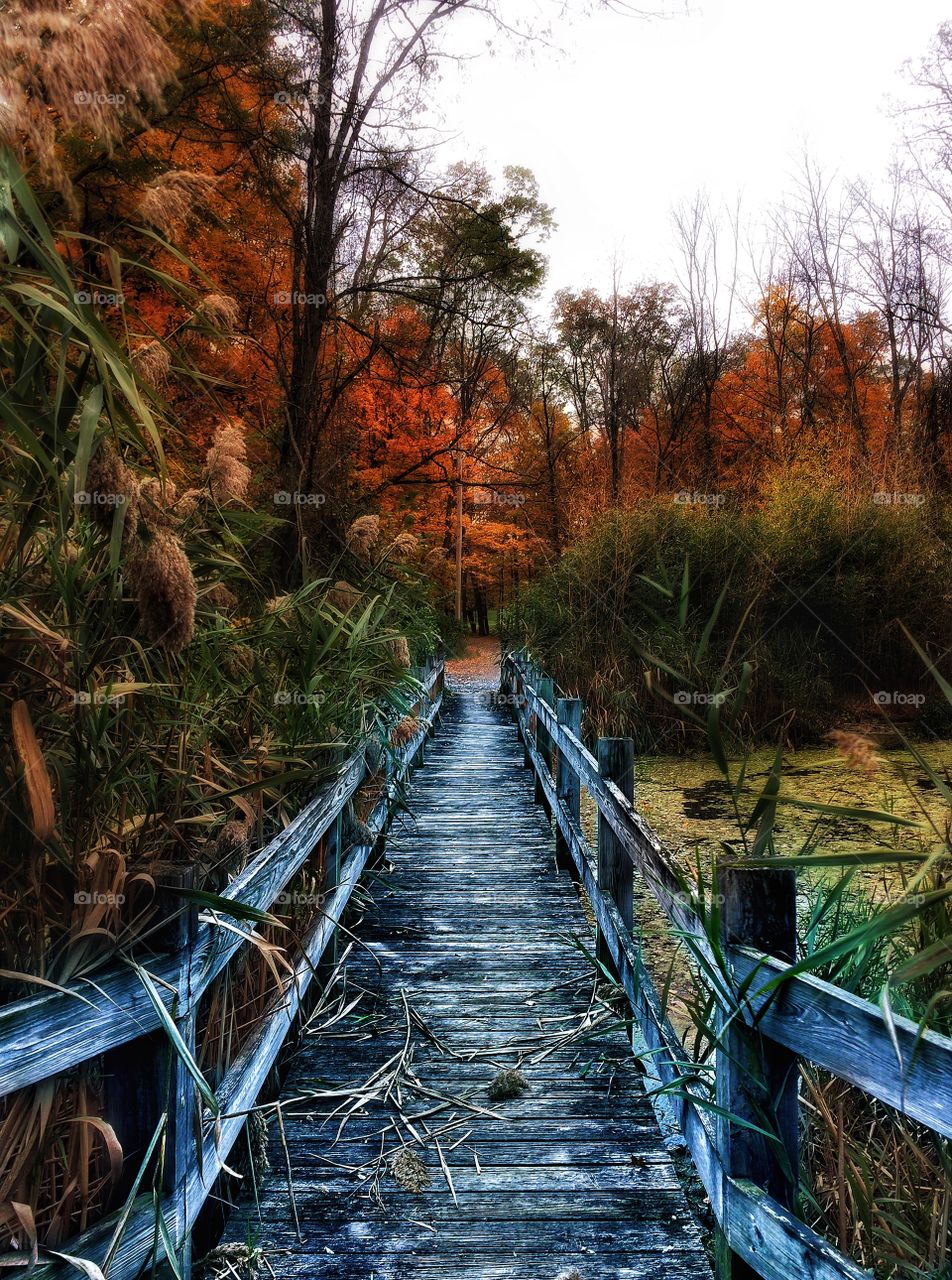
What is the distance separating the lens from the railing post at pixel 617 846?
3.43m

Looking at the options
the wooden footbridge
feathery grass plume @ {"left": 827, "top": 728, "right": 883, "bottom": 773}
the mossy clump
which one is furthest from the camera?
the mossy clump

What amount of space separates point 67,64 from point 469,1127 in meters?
2.92

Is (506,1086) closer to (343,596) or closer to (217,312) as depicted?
(343,596)

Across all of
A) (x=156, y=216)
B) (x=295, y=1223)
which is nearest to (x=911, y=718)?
(x=295, y=1223)

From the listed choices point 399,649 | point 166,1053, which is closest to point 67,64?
point 166,1053

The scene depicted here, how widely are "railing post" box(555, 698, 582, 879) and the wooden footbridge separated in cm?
55

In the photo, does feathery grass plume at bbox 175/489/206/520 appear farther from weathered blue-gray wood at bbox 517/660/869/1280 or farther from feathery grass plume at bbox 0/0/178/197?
weathered blue-gray wood at bbox 517/660/869/1280

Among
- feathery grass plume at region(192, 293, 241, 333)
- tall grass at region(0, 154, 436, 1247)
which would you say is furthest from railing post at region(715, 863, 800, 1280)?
feathery grass plume at region(192, 293, 241, 333)

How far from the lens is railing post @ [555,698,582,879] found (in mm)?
5043

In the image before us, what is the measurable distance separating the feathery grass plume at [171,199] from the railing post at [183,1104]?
54.3 inches

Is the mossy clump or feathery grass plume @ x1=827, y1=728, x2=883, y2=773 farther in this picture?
the mossy clump

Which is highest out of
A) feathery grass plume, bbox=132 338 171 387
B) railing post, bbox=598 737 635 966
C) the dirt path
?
feathery grass plume, bbox=132 338 171 387

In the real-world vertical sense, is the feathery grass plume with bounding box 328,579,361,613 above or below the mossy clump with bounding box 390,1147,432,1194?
above

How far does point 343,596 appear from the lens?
4082 mm
